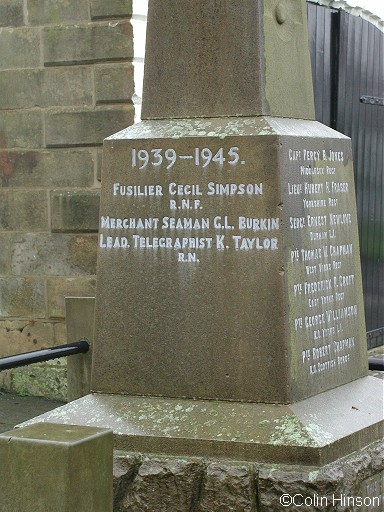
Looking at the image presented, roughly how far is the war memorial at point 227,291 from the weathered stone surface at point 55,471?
88 cm

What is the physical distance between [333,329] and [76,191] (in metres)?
3.93

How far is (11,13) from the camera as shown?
852 cm

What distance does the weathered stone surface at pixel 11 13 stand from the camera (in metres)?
8.49

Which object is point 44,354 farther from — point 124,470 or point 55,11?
point 55,11

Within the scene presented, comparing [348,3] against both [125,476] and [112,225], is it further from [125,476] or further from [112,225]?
[125,476]

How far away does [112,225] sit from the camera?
15.1 ft

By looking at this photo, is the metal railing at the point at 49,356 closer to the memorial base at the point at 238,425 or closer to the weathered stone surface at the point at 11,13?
the memorial base at the point at 238,425

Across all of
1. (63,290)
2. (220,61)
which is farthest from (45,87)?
(220,61)

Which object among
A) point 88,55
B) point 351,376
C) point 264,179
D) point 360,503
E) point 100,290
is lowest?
point 360,503

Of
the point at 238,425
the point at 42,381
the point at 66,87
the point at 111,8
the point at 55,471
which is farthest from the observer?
the point at 42,381

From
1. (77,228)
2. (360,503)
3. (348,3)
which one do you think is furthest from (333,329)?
(348,3)

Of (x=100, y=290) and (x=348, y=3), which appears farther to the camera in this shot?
(x=348, y=3)

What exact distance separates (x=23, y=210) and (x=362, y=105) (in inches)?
109

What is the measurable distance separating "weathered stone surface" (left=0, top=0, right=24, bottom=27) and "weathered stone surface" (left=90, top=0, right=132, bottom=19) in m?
0.59
